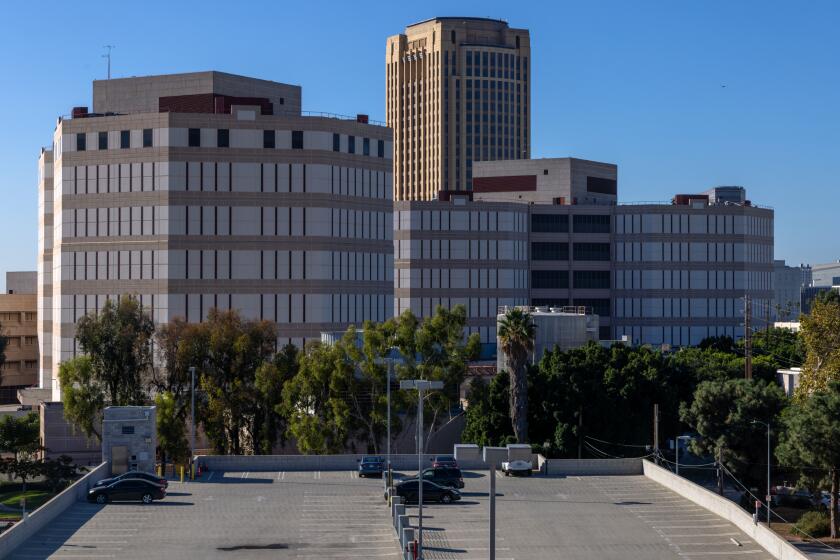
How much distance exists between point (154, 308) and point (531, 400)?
4665cm

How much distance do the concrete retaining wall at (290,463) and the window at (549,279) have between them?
3827 inches

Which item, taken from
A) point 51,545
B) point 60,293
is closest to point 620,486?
point 51,545

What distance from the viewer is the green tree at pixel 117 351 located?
9644 centimetres

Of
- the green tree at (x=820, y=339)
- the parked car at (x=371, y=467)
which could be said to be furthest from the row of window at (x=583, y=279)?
the parked car at (x=371, y=467)

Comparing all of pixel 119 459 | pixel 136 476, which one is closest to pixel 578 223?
pixel 119 459

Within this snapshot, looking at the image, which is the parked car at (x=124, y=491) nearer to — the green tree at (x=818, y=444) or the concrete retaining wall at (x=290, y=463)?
the concrete retaining wall at (x=290, y=463)

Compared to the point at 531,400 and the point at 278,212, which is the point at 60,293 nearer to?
the point at 278,212

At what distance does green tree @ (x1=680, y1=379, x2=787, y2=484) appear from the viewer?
8206 centimetres

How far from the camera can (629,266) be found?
177125mm

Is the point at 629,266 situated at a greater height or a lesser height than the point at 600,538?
greater

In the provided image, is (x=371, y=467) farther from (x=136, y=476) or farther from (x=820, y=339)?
(x=820, y=339)

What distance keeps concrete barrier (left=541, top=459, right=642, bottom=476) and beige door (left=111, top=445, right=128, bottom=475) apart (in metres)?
25.8

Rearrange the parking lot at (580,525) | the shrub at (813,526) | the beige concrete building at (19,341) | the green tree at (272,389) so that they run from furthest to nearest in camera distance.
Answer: the beige concrete building at (19,341) → the green tree at (272,389) → the shrub at (813,526) → the parking lot at (580,525)

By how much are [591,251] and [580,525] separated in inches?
4657
